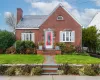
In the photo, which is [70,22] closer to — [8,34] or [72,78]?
[8,34]

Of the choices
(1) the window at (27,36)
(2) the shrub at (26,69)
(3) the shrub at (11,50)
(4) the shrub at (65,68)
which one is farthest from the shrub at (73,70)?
(1) the window at (27,36)

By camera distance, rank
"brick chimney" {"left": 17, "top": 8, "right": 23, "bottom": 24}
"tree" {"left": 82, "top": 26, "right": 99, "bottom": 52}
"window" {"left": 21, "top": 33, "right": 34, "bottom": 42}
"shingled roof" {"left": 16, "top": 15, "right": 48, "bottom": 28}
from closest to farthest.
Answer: "window" {"left": 21, "top": 33, "right": 34, "bottom": 42} < "shingled roof" {"left": 16, "top": 15, "right": 48, "bottom": 28} < "brick chimney" {"left": 17, "top": 8, "right": 23, "bottom": 24} < "tree" {"left": 82, "top": 26, "right": 99, "bottom": 52}

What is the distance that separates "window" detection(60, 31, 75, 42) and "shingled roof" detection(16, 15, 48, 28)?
334 cm

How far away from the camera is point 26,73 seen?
14.2 meters

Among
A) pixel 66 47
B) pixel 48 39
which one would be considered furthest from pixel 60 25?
pixel 66 47

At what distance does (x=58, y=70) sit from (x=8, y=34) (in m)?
14.8

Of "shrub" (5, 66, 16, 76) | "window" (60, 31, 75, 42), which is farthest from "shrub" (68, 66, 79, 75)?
"window" (60, 31, 75, 42)

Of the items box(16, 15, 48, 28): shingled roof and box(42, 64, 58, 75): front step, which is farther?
box(16, 15, 48, 28): shingled roof

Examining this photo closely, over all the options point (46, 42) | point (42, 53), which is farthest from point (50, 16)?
point (42, 53)

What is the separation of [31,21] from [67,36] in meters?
5.73

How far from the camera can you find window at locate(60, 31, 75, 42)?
27.8 m

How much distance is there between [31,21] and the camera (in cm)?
3027

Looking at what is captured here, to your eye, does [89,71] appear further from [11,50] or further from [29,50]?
[11,50]

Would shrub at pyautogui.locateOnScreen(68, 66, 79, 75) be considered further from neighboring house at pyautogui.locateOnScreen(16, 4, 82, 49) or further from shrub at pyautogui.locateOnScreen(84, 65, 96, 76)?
neighboring house at pyautogui.locateOnScreen(16, 4, 82, 49)
